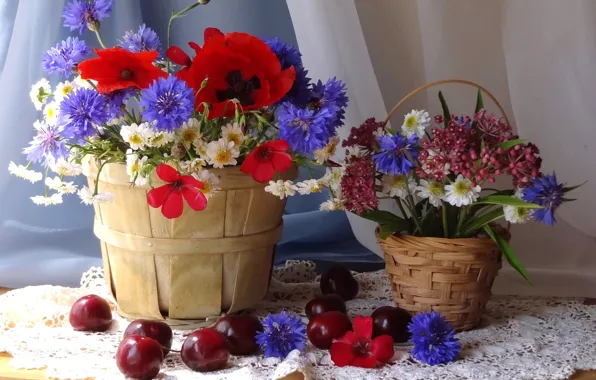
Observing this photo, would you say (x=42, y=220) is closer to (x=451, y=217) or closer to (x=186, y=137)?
(x=186, y=137)

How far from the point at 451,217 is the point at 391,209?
0.26 meters

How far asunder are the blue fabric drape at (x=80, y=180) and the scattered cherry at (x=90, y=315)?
24 centimetres

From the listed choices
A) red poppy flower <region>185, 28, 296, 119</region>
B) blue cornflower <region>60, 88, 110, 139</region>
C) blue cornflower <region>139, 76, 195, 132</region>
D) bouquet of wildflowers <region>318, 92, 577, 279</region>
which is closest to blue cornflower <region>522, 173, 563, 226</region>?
bouquet of wildflowers <region>318, 92, 577, 279</region>

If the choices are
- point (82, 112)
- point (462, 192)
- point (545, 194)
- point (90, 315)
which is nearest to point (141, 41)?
point (82, 112)

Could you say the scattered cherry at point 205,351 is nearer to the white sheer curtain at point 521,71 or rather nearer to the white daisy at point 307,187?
the white daisy at point 307,187

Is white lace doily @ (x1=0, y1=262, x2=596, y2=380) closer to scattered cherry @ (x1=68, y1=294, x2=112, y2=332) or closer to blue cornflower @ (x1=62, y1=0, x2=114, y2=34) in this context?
scattered cherry @ (x1=68, y1=294, x2=112, y2=332)

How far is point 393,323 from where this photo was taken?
1.00 metres

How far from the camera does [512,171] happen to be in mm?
943

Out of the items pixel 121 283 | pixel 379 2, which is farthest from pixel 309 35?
pixel 121 283

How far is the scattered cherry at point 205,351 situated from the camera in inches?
35.5

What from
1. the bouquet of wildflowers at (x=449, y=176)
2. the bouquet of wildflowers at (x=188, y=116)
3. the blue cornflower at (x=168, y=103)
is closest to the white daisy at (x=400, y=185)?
the bouquet of wildflowers at (x=449, y=176)

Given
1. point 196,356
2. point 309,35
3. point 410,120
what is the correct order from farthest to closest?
point 309,35 → point 410,120 → point 196,356

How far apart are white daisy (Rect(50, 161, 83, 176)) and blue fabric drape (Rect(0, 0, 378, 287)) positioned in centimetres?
30

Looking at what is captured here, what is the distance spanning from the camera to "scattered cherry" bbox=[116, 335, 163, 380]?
865mm
